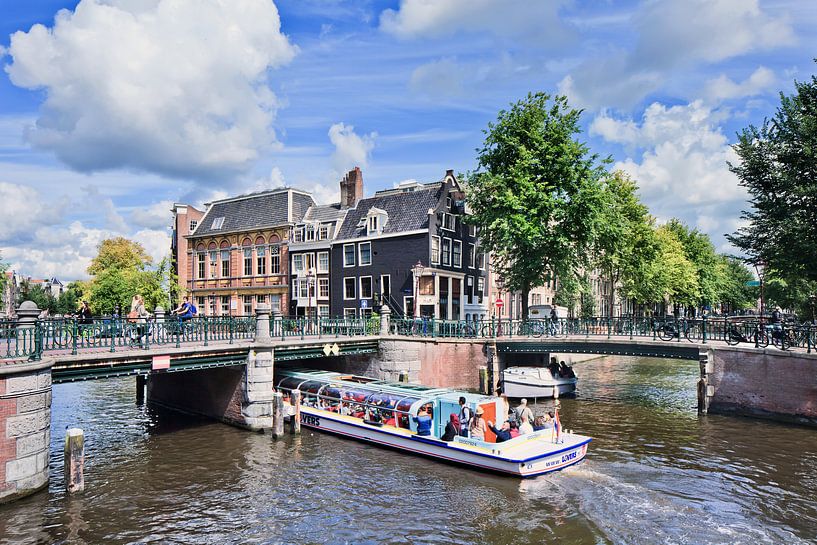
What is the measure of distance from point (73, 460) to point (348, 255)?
34.6 m

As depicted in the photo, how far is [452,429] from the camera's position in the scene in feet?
68.4

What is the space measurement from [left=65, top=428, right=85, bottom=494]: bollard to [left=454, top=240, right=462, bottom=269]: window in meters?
35.2

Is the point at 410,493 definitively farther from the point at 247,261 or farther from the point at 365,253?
the point at 247,261

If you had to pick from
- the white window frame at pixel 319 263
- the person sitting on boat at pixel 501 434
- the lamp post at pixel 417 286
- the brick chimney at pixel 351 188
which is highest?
the brick chimney at pixel 351 188

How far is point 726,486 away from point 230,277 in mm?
49685

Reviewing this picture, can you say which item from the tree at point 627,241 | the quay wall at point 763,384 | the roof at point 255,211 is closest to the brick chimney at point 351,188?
the roof at point 255,211

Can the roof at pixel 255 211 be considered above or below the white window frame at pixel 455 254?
above

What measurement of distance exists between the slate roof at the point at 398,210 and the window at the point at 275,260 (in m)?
7.29

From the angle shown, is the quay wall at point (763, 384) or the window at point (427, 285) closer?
the quay wall at point (763, 384)

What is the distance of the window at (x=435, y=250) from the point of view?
4616 cm

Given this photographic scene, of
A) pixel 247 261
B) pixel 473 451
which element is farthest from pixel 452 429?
pixel 247 261

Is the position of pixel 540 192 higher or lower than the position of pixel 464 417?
higher

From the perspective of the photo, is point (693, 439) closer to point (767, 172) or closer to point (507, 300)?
point (767, 172)

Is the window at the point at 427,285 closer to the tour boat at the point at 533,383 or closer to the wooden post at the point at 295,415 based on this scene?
the tour boat at the point at 533,383
